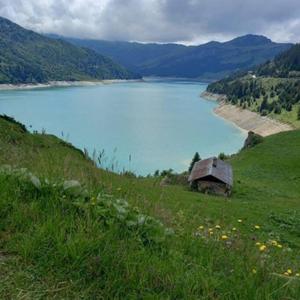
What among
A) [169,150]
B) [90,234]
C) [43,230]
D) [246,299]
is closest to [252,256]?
[246,299]

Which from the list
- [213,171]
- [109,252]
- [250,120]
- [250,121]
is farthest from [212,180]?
[250,120]

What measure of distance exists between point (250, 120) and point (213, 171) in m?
96.4

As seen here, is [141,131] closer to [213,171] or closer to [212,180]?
[213,171]

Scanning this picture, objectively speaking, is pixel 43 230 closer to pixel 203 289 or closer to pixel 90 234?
pixel 90 234

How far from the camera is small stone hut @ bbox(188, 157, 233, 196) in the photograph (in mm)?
36772

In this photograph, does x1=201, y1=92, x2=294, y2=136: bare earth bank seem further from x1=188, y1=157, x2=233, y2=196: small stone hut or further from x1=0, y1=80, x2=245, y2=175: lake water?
x1=188, y1=157, x2=233, y2=196: small stone hut

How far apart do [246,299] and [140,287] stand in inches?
34.1

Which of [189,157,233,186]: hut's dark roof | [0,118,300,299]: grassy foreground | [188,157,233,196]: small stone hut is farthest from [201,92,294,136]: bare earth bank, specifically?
[0,118,300,299]: grassy foreground

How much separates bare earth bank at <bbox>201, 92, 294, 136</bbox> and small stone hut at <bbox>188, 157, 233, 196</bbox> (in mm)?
69406

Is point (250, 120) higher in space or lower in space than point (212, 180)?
lower

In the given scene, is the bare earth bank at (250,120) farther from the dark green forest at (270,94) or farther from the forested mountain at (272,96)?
the dark green forest at (270,94)

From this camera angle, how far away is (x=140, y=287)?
3.42 meters

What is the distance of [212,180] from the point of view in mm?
37438

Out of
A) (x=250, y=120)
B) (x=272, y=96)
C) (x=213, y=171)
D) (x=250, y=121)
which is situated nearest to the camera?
(x=213, y=171)
